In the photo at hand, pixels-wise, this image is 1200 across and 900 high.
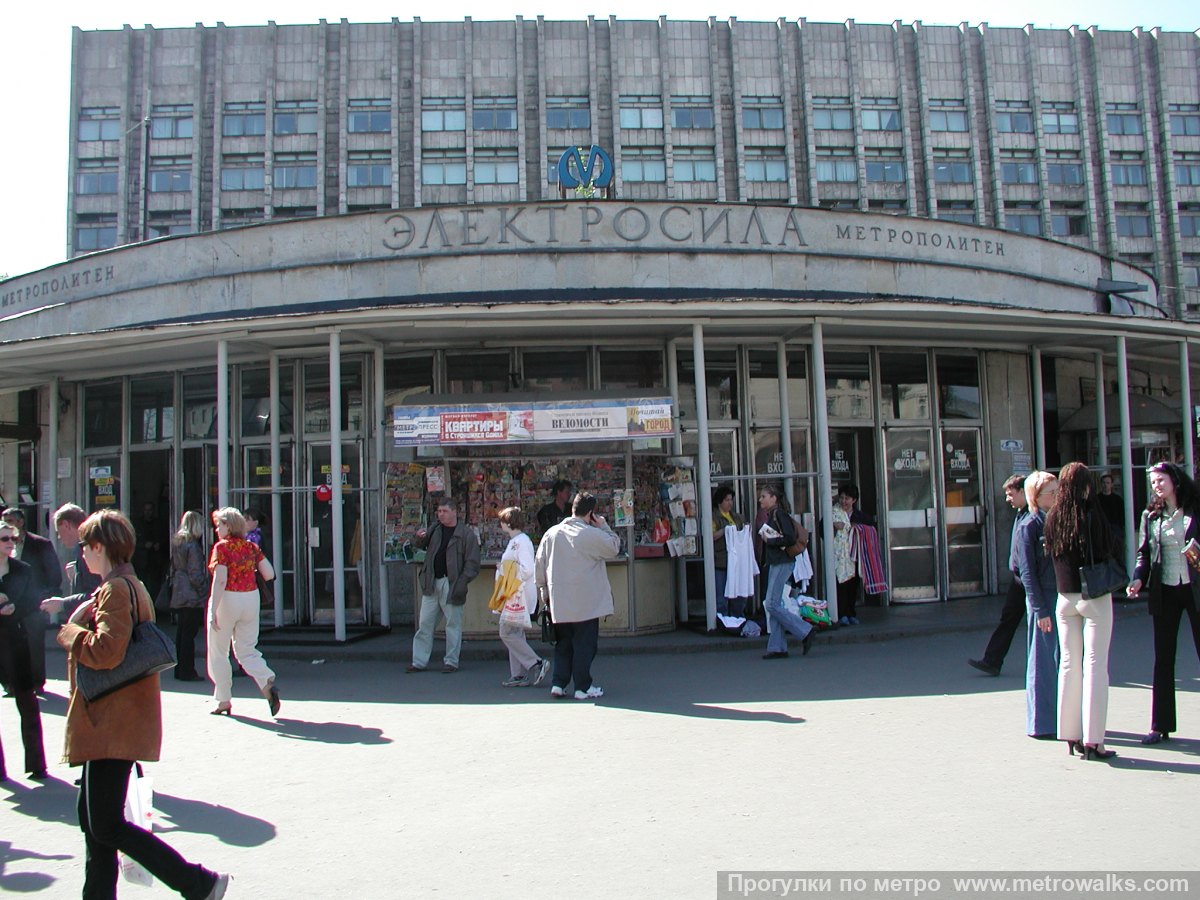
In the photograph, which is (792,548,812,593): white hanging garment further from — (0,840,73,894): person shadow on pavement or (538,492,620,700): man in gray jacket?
(0,840,73,894): person shadow on pavement

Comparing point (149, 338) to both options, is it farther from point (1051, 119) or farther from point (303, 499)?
point (1051, 119)

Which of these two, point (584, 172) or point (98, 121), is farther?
point (98, 121)

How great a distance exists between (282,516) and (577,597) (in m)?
6.62

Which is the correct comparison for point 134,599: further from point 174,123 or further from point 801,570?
point 174,123

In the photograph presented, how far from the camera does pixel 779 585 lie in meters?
10.0

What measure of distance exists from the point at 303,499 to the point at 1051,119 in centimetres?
6208

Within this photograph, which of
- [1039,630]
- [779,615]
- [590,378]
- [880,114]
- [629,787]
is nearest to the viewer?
[629,787]

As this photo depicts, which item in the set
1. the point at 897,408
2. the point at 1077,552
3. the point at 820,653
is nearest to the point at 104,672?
the point at 1077,552

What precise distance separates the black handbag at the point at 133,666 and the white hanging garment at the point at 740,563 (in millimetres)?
7883

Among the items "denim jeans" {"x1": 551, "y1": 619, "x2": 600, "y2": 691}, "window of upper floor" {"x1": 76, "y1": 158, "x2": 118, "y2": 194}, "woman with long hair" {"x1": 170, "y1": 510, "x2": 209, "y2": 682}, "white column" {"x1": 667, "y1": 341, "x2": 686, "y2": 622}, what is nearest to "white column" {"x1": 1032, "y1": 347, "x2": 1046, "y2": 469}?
"white column" {"x1": 667, "y1": 341, "x2": 686, "y2": 622}

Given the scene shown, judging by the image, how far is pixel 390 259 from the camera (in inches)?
524

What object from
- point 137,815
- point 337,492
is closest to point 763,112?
point 337,492

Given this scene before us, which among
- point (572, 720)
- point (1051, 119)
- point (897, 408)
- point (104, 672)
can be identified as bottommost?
point (572, 720)

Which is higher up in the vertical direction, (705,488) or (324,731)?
(705,488)
